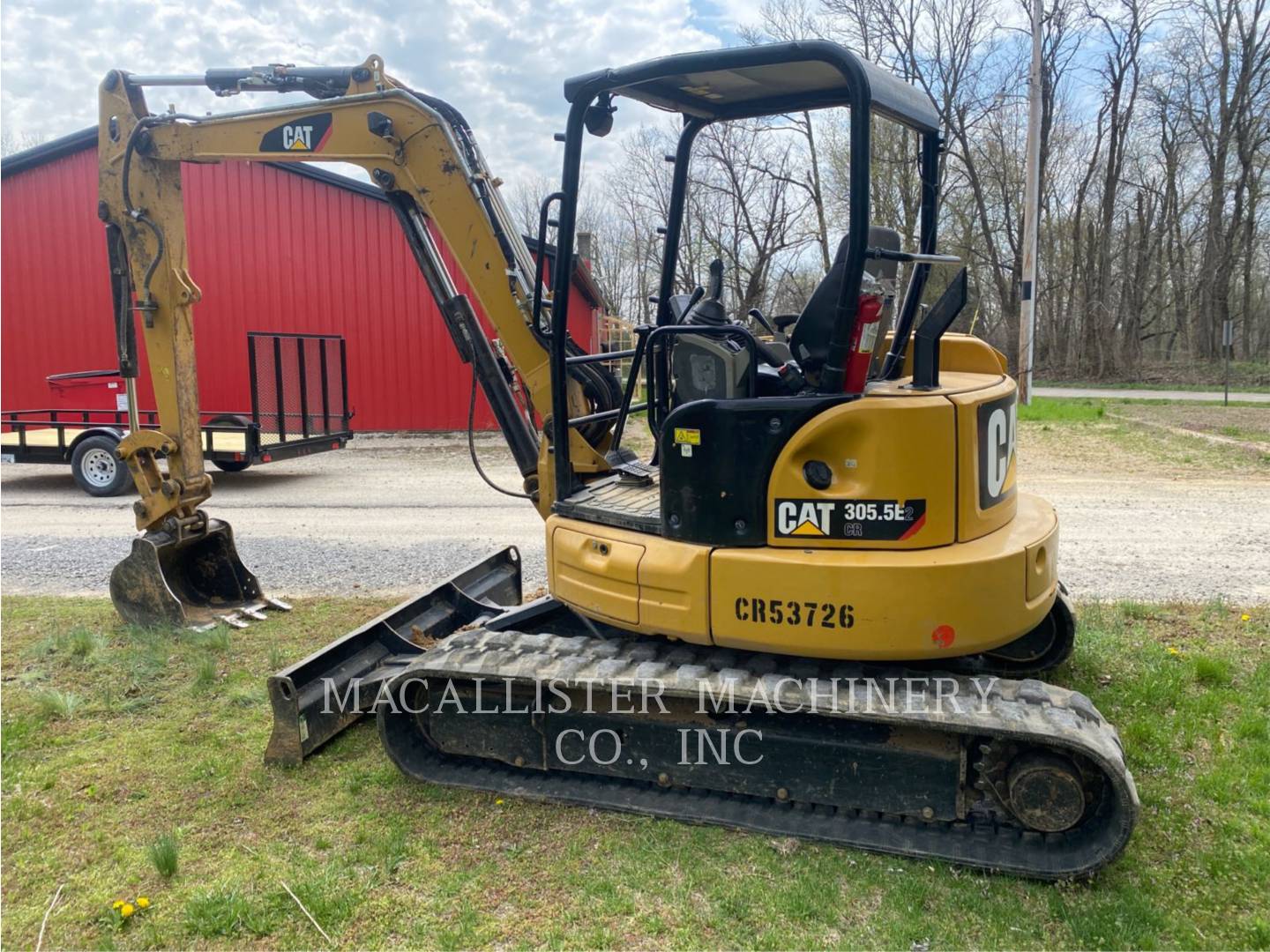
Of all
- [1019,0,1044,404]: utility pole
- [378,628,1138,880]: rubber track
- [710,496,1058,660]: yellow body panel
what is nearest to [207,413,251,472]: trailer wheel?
[378,628,1138,880]: rubber track

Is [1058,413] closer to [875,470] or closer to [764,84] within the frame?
[764,84]

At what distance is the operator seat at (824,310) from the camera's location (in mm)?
3814

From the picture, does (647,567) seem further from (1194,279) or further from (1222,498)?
(1194,279)

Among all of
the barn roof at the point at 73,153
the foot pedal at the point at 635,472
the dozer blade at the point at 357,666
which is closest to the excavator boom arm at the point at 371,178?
the foot pedal at the point at 635,472

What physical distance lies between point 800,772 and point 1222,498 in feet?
30.1

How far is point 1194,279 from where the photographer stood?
39781 millimetres

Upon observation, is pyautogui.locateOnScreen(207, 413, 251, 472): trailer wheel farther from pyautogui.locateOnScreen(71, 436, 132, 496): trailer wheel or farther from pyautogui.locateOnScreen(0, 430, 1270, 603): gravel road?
pyautogui.locateOnScreen(71, 436, 132, 496): trailer wheel

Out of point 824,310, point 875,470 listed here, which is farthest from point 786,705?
point 824,310

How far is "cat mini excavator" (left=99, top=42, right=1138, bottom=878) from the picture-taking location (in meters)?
3.61

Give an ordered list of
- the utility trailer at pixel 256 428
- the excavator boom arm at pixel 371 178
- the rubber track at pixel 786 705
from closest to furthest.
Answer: the rubber track at pixel 786 705, the excavator boom arm at pixel 371 178, the utility trailer at pixel 256 428

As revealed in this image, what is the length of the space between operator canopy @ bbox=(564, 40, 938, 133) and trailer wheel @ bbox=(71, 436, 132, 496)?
1125 centimetres

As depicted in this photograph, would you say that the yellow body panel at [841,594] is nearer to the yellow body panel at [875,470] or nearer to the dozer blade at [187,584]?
the yellow body panel at [875,470]

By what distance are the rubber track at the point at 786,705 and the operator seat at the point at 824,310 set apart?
135 cm

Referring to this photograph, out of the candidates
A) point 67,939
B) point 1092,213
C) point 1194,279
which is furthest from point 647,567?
point 1194,279
